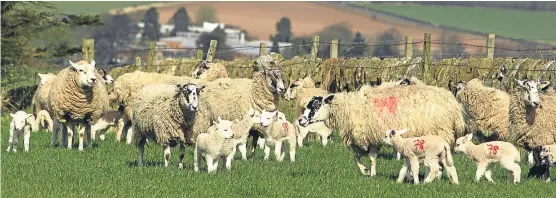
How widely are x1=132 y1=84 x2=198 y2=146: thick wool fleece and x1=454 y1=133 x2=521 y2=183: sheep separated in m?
4.30

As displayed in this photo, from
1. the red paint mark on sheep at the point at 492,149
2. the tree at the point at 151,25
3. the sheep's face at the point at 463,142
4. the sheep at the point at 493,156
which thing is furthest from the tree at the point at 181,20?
the red paint mark on sheep at the point at 492,149

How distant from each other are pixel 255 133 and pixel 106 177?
4.16 meters

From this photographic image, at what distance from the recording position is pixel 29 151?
18.9m

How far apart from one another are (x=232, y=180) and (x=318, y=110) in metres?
2.65

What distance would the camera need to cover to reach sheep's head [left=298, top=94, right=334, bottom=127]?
15.9 metres

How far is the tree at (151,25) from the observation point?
99062mm

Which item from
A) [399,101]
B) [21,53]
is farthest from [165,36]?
[399,101]

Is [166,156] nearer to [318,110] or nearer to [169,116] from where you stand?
[169,116]

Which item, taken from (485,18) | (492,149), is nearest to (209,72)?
(492,149)

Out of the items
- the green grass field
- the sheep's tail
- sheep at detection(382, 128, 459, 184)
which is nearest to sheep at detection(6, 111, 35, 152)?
sheep at detection(382, 128, 459, 184)

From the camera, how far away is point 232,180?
45.0 ft

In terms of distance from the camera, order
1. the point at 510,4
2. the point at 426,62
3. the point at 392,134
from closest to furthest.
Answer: the point at 392,134 < the point at 426,62 < the point at 510,4

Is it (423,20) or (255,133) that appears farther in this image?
(423,20)

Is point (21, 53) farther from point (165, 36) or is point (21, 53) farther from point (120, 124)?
point (165, 36)
